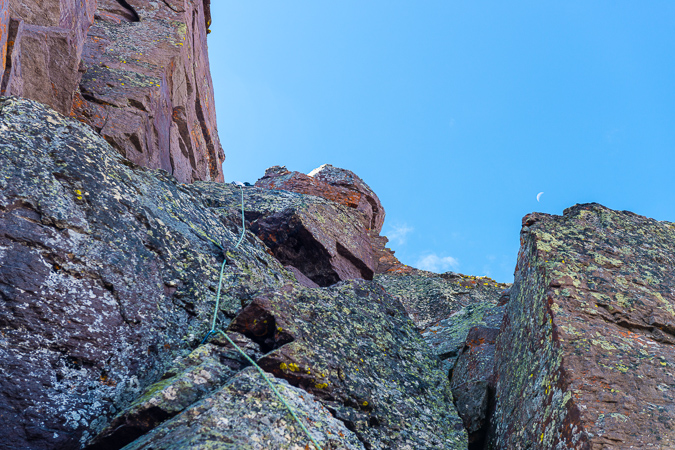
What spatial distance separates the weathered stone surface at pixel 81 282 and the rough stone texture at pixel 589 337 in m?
4.77

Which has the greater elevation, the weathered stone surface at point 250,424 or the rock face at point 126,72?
the rock face at point 126,72

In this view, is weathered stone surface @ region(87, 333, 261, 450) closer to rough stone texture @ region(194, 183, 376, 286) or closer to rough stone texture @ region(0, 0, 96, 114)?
rough stone texture @ region(194, 183, 376, 286)

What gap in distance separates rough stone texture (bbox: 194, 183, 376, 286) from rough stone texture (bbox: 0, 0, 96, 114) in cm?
460

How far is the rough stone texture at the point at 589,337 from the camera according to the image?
6695 millimetres

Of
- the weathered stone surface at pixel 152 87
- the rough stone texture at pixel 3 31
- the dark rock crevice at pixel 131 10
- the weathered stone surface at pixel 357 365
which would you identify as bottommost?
the weathered stone surface at pixel 357 365

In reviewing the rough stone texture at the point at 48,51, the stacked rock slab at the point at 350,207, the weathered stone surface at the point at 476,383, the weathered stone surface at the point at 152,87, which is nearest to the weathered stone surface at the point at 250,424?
the weathered stone surface at the point at 476,383

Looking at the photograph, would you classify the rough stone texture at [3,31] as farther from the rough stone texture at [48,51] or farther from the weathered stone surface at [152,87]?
the weathered stone surface at [152,87]

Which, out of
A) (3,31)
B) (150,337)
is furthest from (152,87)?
(150,337)

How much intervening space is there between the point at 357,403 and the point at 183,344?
2.67 meters

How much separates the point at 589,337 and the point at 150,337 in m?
6.27

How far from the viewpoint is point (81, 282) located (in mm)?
7172

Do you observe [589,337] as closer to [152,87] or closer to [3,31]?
[3,31]

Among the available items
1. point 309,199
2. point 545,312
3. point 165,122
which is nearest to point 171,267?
point 545,312

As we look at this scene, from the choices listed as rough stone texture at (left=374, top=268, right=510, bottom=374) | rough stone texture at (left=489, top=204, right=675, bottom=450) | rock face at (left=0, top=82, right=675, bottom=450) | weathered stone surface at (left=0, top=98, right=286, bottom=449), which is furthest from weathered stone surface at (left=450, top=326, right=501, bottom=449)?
weathered stone surface at (left=0, top=98, right=286, bottom=449)
